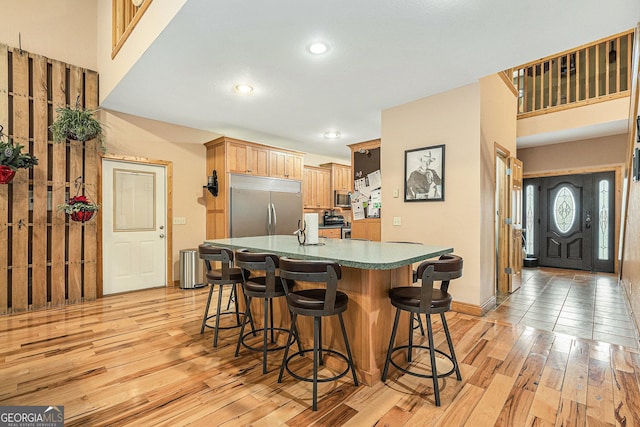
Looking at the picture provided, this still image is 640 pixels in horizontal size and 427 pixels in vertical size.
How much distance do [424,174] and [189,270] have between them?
3.84 m

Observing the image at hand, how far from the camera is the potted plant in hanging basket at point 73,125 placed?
3.90m

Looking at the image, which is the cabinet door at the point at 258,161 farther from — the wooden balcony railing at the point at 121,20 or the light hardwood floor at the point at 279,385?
the light hardwood floor at the point at 279,385

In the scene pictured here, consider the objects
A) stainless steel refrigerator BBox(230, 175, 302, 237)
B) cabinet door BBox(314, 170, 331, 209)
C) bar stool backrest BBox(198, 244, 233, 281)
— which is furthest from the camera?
cabinet door BBox(314, 170, 331, 209)

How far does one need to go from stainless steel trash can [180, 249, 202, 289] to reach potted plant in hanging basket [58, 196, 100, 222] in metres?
1.43

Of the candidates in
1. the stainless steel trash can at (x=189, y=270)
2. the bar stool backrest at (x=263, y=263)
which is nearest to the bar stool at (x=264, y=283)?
the bar stool backrest at (x=263, y=263)

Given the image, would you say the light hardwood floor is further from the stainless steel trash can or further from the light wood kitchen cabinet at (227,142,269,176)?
the light wood kitchen cabinet at (227,142,269,176)

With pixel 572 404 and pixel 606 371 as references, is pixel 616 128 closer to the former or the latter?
pixel 606 371

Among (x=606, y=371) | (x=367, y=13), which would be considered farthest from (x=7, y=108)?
(x=606, y=371)

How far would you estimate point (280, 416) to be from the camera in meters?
1.85

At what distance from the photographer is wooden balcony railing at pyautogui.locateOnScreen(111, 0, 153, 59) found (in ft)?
11.6

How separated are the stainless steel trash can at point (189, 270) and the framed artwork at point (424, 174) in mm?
3417

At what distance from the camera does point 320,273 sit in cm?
193

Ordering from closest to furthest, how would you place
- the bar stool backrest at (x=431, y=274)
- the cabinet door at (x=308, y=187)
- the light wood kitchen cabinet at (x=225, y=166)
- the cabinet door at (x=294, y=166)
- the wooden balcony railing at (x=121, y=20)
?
1. the bar stool backrest at (x=431, y=274)
2. the wooden balcony railing at (x=121, y=20)
3. the light wood kitchen cabinet at (x=225, y=166)
4. the cabinet door at (x=294, y=166)
5. the cabinet door at (x=308, y=187)

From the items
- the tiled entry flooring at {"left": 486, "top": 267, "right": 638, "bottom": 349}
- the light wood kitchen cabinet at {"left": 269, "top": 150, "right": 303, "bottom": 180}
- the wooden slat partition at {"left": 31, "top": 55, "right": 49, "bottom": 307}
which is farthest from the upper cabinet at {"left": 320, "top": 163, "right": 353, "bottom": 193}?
the wooden slat partition at {"left": 31, "top": 55, "right": 49, "bottom": 307}
